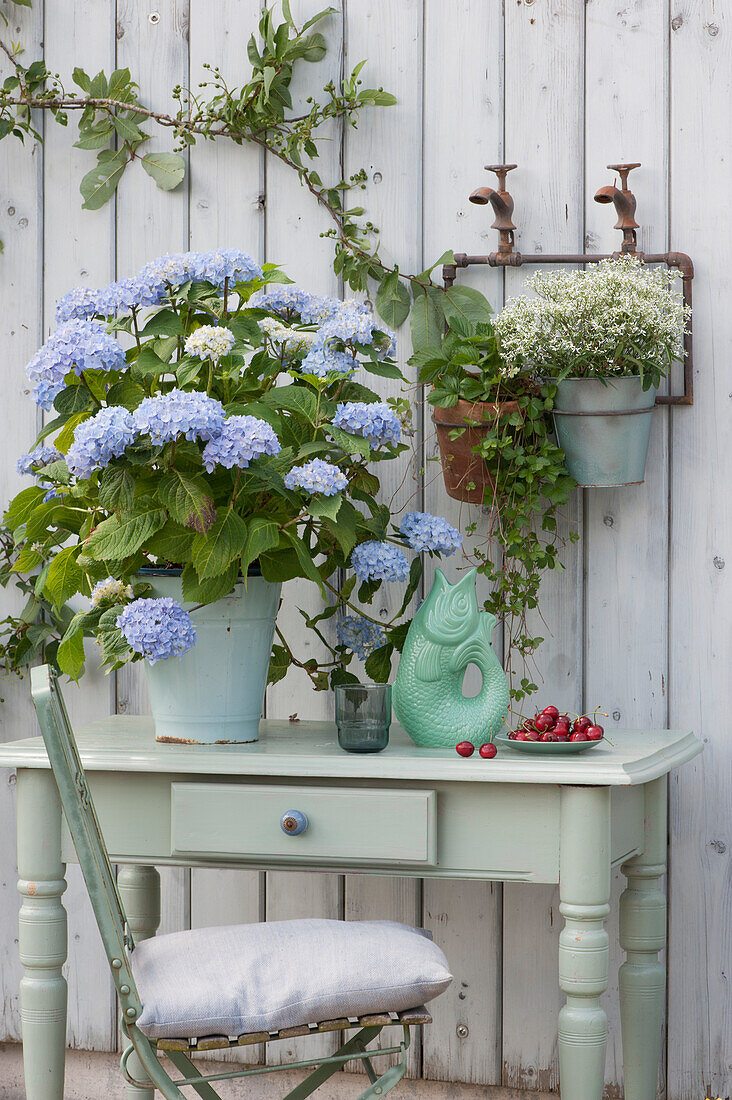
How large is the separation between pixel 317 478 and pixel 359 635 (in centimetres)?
39

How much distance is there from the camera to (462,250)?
7.14ft

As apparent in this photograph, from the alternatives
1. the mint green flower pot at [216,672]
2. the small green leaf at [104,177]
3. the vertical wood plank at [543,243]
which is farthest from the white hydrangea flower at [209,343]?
the small green leaf at [104,177]

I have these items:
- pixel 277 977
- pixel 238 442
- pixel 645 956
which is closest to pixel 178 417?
pixel 238 442

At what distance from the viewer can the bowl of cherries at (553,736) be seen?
1.70 metres

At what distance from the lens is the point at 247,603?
5.90 ft

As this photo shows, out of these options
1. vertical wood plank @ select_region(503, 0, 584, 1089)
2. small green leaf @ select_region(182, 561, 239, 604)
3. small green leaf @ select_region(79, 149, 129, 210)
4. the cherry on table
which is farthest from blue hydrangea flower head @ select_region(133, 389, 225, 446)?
small green leaf @ select_region(79, 149, 129, 210)

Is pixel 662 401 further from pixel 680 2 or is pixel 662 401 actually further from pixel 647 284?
pixel 680 2

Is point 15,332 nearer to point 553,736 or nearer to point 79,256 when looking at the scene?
point 79,256

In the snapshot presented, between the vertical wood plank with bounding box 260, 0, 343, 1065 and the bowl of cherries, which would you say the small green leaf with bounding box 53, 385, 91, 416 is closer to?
the vertical wood plank with bounding box 260, 0, 343, 1065

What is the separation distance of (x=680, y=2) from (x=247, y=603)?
4.31 ft

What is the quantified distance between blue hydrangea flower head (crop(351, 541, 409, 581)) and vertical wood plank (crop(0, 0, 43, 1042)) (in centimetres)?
89

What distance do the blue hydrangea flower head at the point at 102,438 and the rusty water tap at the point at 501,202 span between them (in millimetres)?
793

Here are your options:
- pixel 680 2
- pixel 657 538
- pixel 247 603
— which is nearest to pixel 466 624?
pixel 247 603

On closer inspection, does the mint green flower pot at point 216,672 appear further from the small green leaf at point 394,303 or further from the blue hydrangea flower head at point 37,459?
the small green leaf at point 394,303
